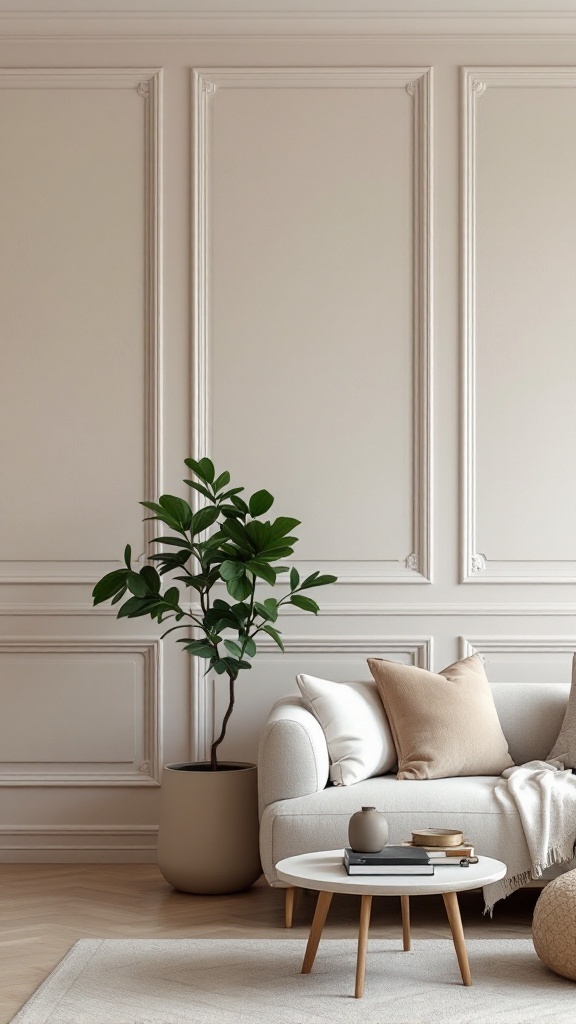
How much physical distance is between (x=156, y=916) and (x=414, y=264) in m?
2.73

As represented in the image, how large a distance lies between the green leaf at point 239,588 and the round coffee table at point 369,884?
107cm

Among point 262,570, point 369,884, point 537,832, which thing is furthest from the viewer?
point 262,570

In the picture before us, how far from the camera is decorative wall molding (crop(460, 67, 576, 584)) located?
4.46 meters

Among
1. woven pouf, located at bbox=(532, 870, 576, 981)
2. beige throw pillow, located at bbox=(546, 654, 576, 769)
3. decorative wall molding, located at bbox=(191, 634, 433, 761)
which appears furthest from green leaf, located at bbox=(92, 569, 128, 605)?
woven pouf, located at bbox=(532, 870, 576, 981)

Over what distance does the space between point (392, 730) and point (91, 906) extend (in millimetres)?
1201

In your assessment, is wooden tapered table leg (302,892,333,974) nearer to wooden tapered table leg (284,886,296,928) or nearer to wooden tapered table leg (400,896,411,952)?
wooden tapered table leg (400,896,411,952)

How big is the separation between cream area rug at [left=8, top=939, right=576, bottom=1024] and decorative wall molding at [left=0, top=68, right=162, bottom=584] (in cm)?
166

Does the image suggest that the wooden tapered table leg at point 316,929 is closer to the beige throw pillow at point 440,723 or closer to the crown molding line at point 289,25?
the beige throw pillow at point 440,723

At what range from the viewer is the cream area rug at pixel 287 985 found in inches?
103

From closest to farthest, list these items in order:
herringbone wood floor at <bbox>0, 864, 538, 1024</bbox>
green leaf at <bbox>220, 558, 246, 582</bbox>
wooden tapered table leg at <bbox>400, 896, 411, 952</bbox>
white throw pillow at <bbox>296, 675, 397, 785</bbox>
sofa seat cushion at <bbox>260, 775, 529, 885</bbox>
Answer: wooden tapered table leg at <bbox>400, 896, 411, 952</bbox> < herringbone wood floor at <bbox>0, 864, 538, 1024</bbox> < sofa seat cushion at <bbox>260, 775, 529, 885</bbox> < white throw pillow at <bbox>296, 675, 397, 785</bbox> < green leaf at <bbox>220, 558, 246, 582</bbox>

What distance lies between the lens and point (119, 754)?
444 cm

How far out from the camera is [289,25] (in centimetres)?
452

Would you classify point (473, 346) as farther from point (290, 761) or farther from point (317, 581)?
point (290, 761)

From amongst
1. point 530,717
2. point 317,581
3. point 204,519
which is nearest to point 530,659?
point 530,717
